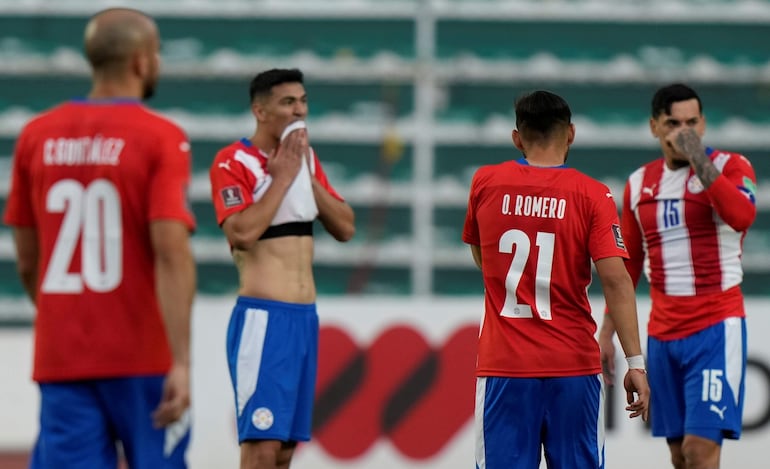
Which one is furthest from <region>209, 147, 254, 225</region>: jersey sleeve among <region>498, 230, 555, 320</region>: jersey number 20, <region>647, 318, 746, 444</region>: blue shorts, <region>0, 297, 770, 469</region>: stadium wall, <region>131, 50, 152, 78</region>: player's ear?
<region>0, 297, 770, 469</region>: stadium wall

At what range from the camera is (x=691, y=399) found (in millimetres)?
6648

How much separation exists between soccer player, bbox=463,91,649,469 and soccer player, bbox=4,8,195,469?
5.35 feet

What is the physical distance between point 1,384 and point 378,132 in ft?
14.3

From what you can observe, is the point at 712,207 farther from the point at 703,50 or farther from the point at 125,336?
the point at 703,50

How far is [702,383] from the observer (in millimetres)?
6637

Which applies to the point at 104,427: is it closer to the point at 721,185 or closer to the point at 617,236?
the point at 617,236

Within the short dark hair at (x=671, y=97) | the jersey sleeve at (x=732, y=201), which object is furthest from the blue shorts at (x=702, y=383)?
the short dark hair at (x=671, y=97)

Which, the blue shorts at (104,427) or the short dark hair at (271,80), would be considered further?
the short dark hair at (271,80)

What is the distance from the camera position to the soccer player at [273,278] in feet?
19.8

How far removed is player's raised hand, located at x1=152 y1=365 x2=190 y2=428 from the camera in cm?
398

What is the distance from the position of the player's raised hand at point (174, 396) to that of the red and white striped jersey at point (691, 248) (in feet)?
11.3

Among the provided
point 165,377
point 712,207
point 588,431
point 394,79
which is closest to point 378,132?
point 394,79

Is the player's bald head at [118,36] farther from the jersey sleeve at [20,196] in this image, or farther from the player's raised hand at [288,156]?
the player's raised hand at [288,156]

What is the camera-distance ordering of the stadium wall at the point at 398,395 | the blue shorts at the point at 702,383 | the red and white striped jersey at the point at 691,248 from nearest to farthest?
the blue shorts at the point at 702,383
the red and white striped jersey at the point at 691,248
the stadium wall at the point at 398,395
